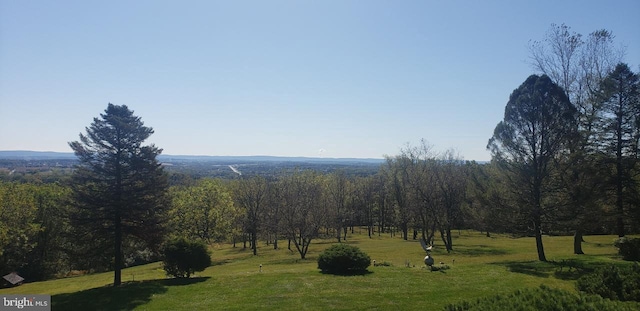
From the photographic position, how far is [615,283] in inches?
484

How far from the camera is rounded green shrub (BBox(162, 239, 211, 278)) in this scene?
2248 cm

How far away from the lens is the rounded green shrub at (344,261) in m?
21.7

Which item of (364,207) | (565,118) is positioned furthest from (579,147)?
(364,207)

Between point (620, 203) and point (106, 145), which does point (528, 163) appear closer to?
point (620, 203)

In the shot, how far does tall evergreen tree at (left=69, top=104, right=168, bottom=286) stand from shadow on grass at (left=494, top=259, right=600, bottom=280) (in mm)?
23616

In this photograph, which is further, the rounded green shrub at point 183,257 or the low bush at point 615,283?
the rounded green shrub at point 183,257

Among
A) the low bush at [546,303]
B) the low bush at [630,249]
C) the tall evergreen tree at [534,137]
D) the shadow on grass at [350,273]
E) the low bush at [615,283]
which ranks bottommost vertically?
the shadow on grass at [350,273]

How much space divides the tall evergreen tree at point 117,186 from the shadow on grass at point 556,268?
2362cm

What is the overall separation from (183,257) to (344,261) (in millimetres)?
10436

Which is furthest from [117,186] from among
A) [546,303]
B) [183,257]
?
[546,303]

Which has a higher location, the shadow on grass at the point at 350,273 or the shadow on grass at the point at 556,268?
the shadow on grass at the point at 556,268

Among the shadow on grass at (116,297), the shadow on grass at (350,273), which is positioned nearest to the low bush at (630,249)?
the shadow on grass at (350,273)

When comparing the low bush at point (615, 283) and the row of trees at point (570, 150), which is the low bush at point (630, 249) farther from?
the low bush at point (615, 283)

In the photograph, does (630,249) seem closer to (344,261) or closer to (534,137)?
(534,137)
